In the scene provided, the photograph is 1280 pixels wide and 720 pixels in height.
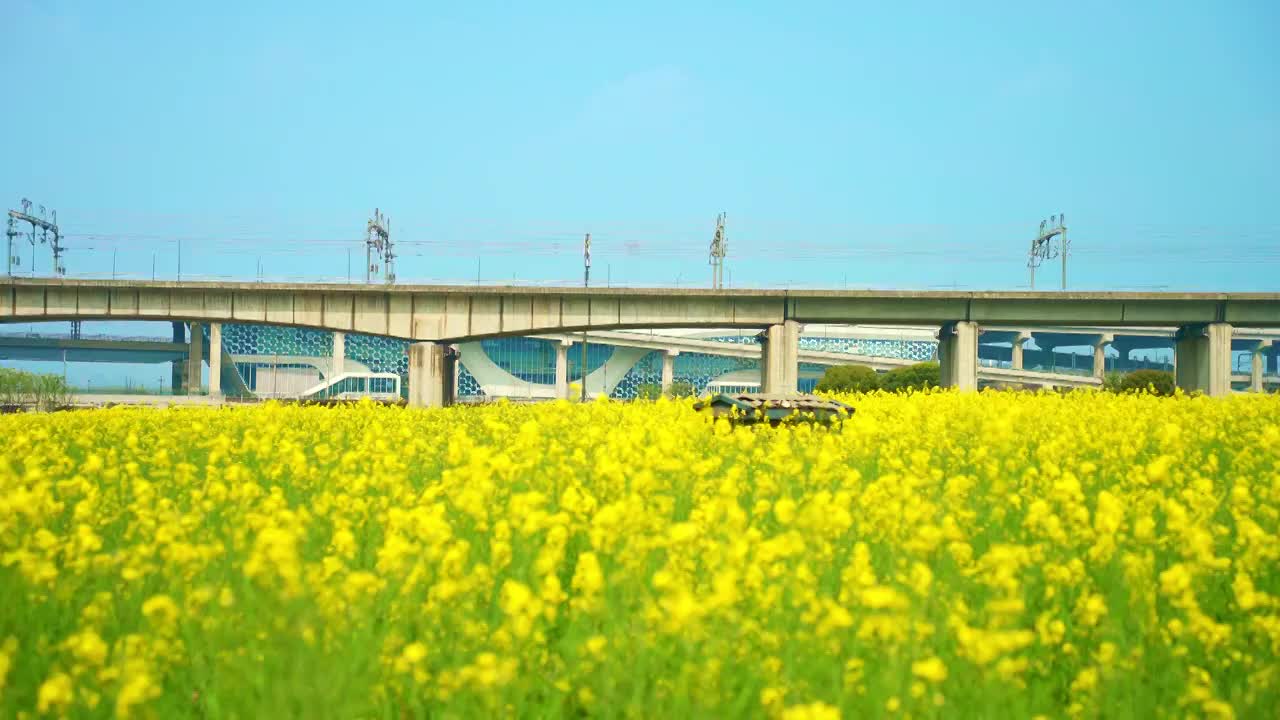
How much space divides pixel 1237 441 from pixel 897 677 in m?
9.04

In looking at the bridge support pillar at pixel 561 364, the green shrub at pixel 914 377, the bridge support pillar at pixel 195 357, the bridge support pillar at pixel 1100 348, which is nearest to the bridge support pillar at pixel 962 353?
the green shrub at pixel 914 377

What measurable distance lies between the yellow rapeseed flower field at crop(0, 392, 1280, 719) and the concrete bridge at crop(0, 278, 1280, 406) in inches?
1421

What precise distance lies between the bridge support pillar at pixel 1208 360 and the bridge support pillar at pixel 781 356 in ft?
58.5

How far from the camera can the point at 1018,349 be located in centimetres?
10869

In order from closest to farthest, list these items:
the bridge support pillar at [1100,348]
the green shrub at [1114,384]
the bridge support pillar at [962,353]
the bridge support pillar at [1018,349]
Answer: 1. the green shrub at [1114,384]
2. the bridge support pillar at [962,353]
3. the bridge support pillar at [1018,349]
4. the bridge support pillar at [1100,348]

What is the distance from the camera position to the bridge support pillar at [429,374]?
41.5 meters

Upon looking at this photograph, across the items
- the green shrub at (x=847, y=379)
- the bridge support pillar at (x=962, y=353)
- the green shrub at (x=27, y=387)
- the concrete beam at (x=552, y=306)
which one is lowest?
the green shrub at (x=27, y=387)

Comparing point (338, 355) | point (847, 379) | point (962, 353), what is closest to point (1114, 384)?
point (962, 353)

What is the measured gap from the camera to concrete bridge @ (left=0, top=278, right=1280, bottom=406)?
41.8 m

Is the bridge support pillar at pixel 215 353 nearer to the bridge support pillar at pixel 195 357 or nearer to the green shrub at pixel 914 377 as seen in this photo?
the bridge support pillar at pixel 195 357

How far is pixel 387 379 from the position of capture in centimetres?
9775

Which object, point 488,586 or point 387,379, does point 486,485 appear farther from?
point 387,379

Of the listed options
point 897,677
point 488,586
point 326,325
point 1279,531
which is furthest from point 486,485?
point 326,325

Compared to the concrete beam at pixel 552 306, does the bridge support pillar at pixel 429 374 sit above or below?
below
